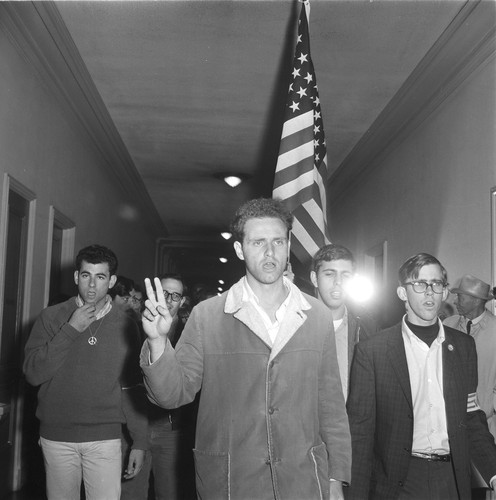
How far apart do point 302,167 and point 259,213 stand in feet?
8.61

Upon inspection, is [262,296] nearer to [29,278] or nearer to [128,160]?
[29,278]

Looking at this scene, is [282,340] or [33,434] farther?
[33,434]

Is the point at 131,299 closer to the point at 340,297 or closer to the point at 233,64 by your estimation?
the point at 233,64

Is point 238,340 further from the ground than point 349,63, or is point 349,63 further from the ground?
point 349,63

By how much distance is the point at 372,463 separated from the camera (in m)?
3.27

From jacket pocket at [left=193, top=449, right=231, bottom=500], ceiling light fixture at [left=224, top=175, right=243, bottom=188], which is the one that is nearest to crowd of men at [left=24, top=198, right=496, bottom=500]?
jacket pocket at [left=193, top=449, right=231, bottom=500]

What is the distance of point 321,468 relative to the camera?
2.57 meters

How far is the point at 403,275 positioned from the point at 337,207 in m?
9.80

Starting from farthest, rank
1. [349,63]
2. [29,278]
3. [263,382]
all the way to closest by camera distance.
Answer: [349,63] → [29,278] → [263,382]

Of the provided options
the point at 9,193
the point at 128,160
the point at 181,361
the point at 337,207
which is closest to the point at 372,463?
the point at 181,361

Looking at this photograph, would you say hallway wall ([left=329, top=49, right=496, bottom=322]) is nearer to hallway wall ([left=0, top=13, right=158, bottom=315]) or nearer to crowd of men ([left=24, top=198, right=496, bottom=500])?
crowd of men ([left=24, top=198, right=496, bottom=500])

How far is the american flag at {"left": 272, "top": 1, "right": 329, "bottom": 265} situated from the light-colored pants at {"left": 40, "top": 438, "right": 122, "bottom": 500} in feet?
7.09

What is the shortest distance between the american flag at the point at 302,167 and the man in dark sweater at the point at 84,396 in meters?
1.78

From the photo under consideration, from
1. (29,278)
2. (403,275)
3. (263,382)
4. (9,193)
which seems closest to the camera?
(263,382)
